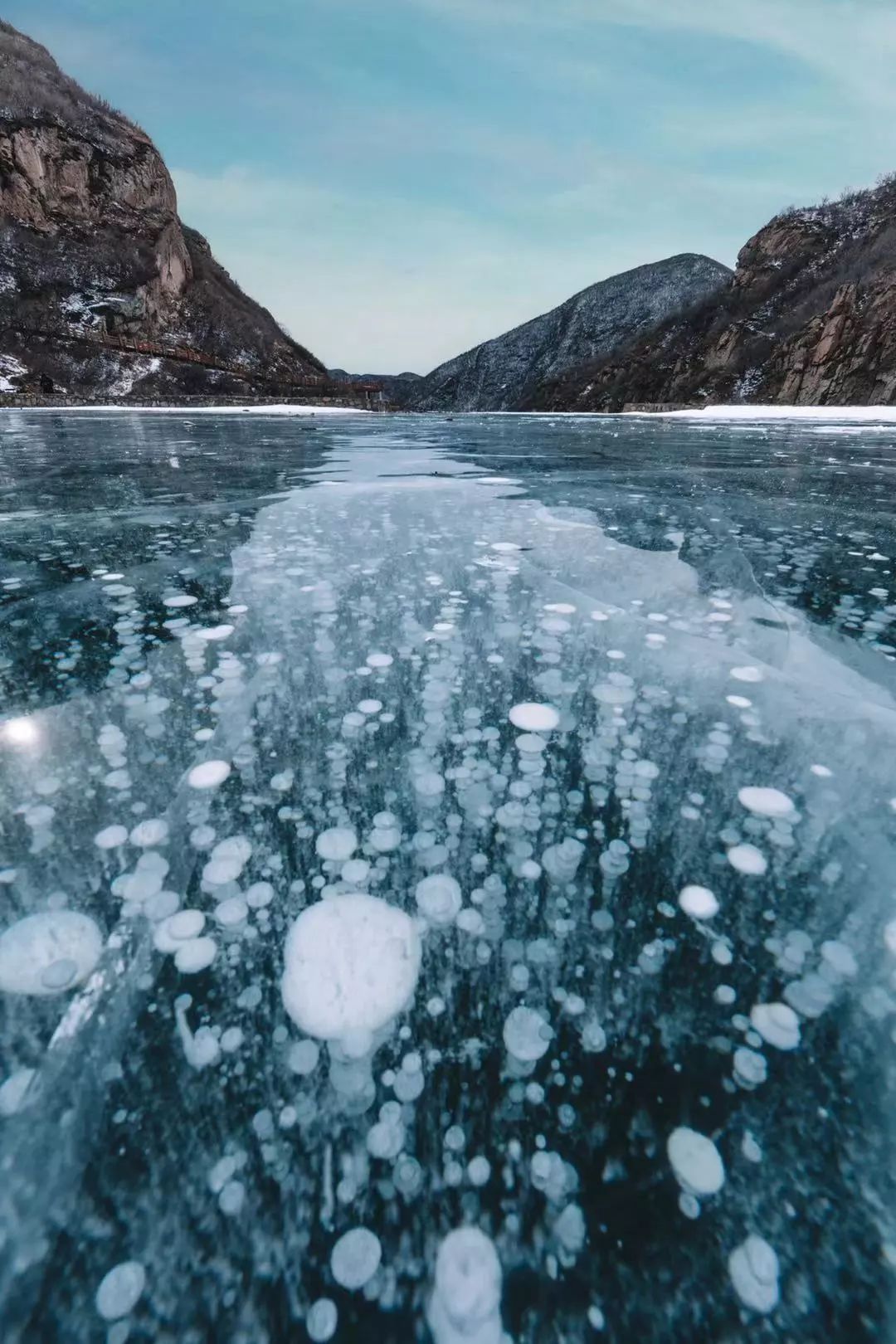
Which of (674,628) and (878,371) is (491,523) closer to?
(674,628)

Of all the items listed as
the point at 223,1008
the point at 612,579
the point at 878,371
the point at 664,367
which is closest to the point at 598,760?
the point at 223,1008

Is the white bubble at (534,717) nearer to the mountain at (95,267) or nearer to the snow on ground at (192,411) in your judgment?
the snow on ground at (192,411)

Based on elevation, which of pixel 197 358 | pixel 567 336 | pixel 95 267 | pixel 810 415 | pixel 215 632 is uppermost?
pixel 567 336

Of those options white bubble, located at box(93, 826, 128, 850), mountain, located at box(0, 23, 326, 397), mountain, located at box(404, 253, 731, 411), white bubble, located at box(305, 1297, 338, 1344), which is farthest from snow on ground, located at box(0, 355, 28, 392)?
mountain, located at box(404, 253, 731, 411)

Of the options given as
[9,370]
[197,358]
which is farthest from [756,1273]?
[197,358]

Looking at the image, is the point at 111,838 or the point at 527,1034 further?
the point at 111,838

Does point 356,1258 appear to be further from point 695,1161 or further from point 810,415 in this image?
point 810,415

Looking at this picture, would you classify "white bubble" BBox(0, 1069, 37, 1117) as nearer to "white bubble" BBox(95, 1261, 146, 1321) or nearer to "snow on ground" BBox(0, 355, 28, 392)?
"white bubble" BBox(95, 1261, 146, 1321)
